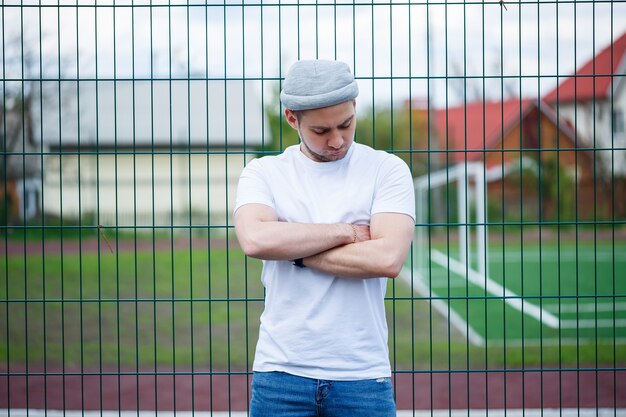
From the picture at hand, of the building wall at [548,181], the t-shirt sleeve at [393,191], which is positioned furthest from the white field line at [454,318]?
the building wall at [548,181]

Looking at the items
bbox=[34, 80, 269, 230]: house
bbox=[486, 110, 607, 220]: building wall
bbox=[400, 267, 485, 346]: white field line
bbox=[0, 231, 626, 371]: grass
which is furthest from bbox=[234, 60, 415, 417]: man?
bbox=[486, 110, 607, 220]: building wall

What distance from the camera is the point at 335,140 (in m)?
2.17

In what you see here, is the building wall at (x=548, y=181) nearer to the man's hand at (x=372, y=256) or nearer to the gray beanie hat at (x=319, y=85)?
the man's hand at (x=372, y=256)

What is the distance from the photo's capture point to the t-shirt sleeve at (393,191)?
2250 millimetres

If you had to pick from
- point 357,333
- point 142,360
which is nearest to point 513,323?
point 142,360

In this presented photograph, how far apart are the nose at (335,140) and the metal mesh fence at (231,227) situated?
3.02 feet

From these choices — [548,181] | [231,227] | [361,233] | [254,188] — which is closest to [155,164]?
[548,181]

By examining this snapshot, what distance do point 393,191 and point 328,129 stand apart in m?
0.28

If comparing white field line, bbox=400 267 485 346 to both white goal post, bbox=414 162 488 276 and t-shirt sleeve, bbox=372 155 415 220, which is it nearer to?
white goal post, bbox=414 162 488 276

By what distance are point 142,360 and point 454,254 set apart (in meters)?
15.2

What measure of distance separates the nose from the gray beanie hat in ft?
0.33

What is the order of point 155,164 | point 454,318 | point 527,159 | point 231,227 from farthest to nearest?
1. point 527,159
2. point 155,164
3. point 454,318
4. point 231,227

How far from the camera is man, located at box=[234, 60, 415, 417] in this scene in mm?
2109

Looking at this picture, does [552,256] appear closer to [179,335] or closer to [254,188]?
[179,335]
